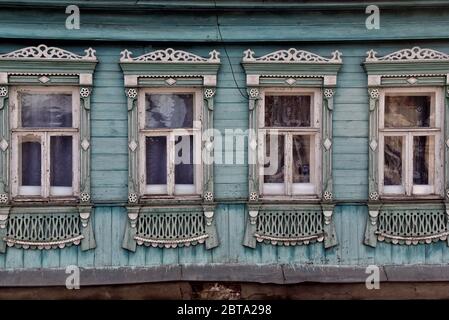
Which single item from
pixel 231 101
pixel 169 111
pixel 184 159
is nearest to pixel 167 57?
pixel 169 111

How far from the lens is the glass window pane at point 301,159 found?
5.36 metres

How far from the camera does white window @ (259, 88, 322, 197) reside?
527 cm

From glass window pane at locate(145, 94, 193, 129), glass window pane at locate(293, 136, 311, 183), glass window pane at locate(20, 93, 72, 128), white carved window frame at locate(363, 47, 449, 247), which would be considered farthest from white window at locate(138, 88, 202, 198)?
white carved window frame at locate(363, 47, 449, 247)

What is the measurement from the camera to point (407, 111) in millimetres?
5336

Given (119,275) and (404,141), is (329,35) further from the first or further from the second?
(119,275)

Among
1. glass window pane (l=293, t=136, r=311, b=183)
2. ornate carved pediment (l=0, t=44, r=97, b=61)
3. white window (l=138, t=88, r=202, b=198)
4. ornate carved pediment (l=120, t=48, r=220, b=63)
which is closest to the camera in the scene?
ornate carved pediment (l=0, t=44, r=97, b=61)

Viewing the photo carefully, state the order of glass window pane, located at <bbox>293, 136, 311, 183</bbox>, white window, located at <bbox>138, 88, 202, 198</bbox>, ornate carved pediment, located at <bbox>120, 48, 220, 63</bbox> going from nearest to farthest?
ornate carved pediment, located at <bbox>120, 48, 220, 63</bbox>, white window, located at <bbox>138, 88, 202, 198</bbox>, glass window pane, located at <bbox>293, 136, 311, 183</bbox>

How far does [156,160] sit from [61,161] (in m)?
1.01

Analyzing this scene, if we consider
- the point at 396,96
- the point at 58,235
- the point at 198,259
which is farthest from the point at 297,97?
the point at 58,235

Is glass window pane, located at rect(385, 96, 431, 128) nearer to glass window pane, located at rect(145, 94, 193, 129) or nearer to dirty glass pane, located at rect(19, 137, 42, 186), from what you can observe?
glass window pane, located at rect(145, 94, 193, 129)

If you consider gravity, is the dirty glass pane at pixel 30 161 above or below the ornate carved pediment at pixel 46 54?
below

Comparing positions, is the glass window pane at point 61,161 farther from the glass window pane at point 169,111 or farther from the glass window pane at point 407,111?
the glass window pane at point 407,111

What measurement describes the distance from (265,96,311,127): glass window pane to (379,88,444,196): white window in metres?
0.80

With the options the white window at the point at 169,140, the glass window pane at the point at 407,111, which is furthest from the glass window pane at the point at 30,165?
the glass window pane at the point at 407,111
